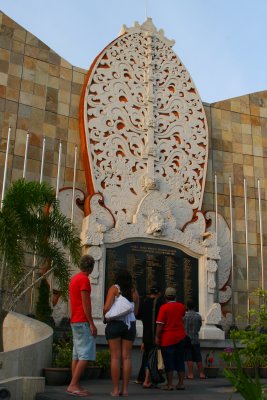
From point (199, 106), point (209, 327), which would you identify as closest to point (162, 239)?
point (209, 327)

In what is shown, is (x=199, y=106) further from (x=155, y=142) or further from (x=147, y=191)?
(x=147, y=191)

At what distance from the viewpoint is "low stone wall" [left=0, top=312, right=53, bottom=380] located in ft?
20.2

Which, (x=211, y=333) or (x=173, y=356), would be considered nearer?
(x=173, y=356)

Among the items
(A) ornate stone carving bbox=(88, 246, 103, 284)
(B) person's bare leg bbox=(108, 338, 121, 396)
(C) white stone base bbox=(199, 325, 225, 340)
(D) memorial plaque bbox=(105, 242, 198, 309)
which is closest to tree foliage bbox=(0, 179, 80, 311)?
(A) ornate stone carving bbox=(88, 246, 103, 284)

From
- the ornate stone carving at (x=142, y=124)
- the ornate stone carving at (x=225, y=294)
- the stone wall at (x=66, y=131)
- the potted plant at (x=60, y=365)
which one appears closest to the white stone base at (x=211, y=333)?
the ornate stone carving at (x=225, y=294)

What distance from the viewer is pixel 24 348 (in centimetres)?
645

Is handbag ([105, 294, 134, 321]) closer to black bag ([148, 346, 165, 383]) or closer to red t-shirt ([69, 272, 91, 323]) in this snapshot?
red t-shirt ([69, 272, 91, 323])

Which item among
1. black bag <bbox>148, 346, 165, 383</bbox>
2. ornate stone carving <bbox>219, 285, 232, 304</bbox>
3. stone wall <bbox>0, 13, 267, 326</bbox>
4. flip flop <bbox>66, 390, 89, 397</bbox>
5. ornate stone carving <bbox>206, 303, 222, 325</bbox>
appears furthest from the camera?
ornate stone carving <bbox>219, 285, 232, 304</bbox>

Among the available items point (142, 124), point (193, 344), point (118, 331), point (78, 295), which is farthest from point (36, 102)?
point (118, 331)

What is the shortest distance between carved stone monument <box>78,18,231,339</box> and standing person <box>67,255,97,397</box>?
455 centimetres

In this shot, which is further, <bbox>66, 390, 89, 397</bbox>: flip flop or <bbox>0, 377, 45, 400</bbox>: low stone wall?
<bbox>66, 390, 89, 397</bbox>: flip flop

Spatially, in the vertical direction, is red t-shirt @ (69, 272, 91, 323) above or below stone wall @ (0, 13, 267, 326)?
below

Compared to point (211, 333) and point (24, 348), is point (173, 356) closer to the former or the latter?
point (24, 348)

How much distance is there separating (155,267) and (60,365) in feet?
14.0
